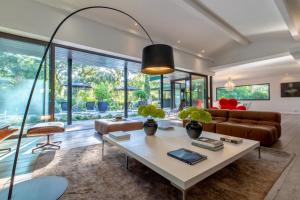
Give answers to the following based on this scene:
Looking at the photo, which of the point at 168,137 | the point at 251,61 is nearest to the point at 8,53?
the point at 168,137

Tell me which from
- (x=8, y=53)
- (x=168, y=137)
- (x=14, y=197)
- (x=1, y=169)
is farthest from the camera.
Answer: (x=8, y=53)

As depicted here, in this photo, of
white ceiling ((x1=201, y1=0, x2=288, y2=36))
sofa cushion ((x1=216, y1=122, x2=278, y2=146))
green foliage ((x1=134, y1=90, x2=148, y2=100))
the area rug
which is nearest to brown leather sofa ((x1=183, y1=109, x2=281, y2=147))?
sofa cushion ((x1=216, y1=122, x2=278, y2=146))

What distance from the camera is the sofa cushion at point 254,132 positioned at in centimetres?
306

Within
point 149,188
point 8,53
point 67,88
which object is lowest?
point 149,188

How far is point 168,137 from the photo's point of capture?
8.09ft

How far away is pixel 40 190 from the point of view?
5.04 feet

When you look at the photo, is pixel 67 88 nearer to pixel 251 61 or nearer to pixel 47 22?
pixel 47 22

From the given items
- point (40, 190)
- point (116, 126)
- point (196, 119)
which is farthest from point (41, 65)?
point (116, 126)

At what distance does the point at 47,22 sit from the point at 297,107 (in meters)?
→ 12.5

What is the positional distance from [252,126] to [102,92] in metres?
5.48

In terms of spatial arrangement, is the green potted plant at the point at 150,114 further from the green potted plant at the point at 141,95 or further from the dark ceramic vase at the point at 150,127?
the green potted plant at the point at 141,95

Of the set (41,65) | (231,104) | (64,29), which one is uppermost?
(64,29)

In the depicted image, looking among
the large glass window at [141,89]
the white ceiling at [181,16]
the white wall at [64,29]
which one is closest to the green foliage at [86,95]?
the large glass window at [141,89]

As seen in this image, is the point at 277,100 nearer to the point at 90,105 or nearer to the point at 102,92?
the point at 102,92
